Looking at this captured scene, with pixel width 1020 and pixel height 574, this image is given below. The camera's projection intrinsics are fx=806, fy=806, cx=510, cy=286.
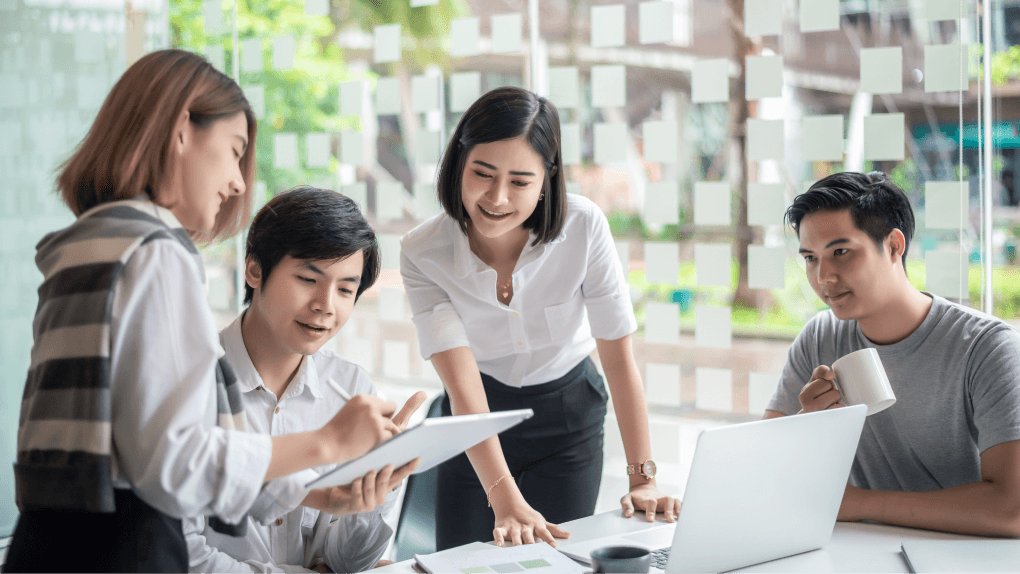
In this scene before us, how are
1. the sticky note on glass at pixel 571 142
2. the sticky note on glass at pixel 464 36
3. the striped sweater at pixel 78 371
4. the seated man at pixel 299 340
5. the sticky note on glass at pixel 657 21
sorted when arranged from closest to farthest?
1. the striped sweater at pixel 78 371
2. the seated man at pixel 299 340
3. the sticky note on glass at pixel 657 21
4. the sticky note on glass at pixel 571 142
5. the sticky note on glass at pixel 464 36

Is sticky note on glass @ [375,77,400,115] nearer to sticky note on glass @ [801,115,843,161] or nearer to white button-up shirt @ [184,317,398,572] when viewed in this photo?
sticky note on glass @ [801,115,843,161]

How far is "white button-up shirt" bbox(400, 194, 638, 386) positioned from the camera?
1.92m

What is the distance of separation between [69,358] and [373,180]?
95.7 inches

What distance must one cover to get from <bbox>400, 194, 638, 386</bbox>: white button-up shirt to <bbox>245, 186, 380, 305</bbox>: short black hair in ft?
0.84

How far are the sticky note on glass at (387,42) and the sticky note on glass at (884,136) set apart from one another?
68.7 inches

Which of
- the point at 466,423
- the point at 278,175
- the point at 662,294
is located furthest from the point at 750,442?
the point at 278,175

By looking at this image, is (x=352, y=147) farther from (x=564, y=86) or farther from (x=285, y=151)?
(x=564, y=86)

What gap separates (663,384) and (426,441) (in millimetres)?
1716

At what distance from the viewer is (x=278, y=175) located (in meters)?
3.53

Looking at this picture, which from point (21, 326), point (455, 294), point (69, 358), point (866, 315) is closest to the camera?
point (69, 358)

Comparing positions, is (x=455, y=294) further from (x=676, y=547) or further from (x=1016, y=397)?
(x=1016, y=397)

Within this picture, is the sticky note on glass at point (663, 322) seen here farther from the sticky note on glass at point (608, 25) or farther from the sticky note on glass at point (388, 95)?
the sticky note on glass at point (388, 95)

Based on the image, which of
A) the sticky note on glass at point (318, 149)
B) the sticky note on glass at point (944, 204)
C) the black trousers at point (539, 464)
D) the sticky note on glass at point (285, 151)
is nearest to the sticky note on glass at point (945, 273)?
the sticky note on glass at point (944, 204)

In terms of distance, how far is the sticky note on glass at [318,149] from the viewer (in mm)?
3338
